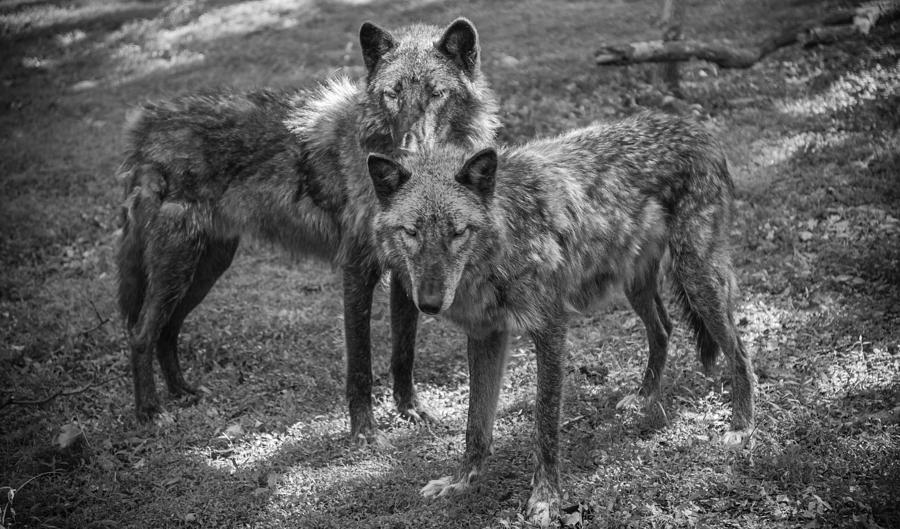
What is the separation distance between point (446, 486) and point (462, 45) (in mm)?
3639

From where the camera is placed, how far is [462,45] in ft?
20.6

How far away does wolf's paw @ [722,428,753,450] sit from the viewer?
18.5ft

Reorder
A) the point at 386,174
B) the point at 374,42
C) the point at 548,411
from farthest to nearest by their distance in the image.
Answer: the point at 374,42 → the point at 548,411 → the point at 386,174

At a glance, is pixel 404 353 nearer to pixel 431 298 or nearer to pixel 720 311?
pixel 431 298

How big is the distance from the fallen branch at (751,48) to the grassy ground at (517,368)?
613 mm

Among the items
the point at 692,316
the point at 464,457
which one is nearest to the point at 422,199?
the point at 464,457

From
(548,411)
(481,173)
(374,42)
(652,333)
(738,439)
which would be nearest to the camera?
(481,173)

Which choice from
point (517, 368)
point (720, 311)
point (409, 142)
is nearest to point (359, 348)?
point (517, 368)

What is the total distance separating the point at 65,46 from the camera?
1755 centimetres

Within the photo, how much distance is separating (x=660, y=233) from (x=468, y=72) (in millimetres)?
2143

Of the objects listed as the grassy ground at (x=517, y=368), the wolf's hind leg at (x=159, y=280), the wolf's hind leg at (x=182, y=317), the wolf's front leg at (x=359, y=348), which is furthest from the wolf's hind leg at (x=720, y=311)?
the wolf's hind leg at (x=159, y=280)

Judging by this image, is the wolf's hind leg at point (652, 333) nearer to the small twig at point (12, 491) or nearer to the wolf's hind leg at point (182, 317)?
the wolf's hind leg at point (182, 317)

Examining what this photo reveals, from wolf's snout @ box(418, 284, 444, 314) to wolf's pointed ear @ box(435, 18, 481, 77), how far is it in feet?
8.21

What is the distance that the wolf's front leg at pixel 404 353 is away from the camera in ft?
21.8
